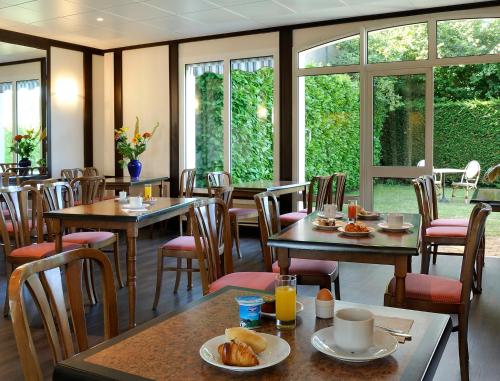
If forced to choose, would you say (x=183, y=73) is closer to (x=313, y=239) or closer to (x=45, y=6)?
(x=45, y=6)

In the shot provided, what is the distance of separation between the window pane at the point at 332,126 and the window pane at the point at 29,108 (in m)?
3.88

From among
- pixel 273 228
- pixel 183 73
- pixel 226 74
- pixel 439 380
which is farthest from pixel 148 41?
pixel 439 380

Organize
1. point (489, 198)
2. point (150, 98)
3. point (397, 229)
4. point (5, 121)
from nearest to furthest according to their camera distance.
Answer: point (397, 229) → point (489, 198) → point (5, 121) → point (150, 98)

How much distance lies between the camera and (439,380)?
2762 mm

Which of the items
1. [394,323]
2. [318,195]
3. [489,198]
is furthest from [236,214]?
[394,323]

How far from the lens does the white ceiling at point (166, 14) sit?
19.5 ft

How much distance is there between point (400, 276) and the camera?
257cm

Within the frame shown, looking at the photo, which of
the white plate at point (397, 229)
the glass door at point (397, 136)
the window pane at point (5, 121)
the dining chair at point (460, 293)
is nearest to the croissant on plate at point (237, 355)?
the dining chair at point (460, 293)

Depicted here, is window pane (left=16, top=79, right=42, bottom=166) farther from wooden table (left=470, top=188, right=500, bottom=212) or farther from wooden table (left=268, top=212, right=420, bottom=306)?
wooden table (left=470, top=188, right=500, bottom=212)

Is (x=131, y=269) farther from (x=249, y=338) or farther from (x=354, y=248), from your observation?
(x=249, y=338)

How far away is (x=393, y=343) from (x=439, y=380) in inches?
67.7

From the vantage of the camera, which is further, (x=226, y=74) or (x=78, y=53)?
(x=78, y=53)

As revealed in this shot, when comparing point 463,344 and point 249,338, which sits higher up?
point 249,338

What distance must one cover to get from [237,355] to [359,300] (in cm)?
322
